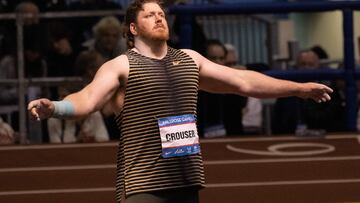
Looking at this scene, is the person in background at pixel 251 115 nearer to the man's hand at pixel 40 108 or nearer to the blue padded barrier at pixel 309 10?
the blue padded barrier at pixel 309 10

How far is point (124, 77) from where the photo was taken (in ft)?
18.2

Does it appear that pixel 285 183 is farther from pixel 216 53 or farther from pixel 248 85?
pixel 248 85

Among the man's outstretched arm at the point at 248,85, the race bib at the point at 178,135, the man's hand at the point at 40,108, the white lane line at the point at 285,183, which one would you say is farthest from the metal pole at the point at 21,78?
the man's hand at the point at 40,108

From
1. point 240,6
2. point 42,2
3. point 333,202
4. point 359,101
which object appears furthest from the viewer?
point 42,2

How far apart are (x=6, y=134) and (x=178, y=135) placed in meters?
3.84

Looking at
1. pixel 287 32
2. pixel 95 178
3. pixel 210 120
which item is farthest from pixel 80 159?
pixel 287 32

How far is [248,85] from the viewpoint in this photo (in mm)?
5852

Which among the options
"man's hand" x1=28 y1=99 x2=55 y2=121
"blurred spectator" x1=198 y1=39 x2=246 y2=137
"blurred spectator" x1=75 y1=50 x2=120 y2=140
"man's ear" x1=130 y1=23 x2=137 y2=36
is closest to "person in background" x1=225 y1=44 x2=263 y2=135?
"blurred spectator" x1=198 y1=39 x2=246 y2=137

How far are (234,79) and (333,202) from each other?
2316 mm

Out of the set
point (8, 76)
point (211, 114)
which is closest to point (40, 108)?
point (211, 114)

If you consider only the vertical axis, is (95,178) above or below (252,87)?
below

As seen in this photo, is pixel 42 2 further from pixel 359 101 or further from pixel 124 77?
pixel 124 77

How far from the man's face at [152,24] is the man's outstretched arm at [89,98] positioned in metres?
0.17

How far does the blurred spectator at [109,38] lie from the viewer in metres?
9.93
